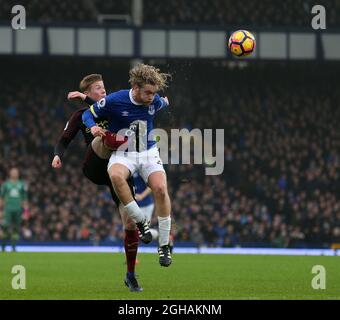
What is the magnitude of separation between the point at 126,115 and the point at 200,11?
2572 centimetres

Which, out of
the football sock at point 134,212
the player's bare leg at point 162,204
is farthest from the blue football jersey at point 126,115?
the football sock at point 134,212

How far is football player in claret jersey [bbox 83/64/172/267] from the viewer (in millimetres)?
11039

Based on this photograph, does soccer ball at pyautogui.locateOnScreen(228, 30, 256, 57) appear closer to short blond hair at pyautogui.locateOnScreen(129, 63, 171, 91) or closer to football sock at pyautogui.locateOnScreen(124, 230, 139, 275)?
short blond hair at pyautogui.locateOnScreen(129, 63, 171, 91)

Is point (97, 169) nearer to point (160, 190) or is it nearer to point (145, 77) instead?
point (160, 190)

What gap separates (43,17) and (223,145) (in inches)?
333

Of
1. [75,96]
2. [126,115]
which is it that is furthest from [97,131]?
[75,96]

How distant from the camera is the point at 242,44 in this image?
46.8ft

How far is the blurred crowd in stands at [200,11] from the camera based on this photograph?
118 feet

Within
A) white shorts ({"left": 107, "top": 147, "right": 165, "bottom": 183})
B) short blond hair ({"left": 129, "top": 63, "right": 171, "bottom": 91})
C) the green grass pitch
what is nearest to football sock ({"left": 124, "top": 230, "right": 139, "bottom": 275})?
the green grass pitch

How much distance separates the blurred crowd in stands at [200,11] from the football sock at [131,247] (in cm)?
2450

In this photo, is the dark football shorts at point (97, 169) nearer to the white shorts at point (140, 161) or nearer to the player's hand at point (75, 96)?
the white shorts at point (140, 161)

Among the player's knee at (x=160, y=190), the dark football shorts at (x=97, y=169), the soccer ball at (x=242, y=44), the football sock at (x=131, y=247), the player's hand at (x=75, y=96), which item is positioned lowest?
the football sock at (x=131, y=247)

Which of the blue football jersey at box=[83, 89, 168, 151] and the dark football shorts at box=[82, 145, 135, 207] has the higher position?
the blue football jersey at box=[83, 89, 168, 151]

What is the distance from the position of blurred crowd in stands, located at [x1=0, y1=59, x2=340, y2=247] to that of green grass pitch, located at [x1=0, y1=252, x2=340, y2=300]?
7.31 metres
